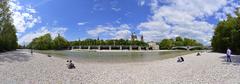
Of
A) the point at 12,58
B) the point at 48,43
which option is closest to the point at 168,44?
the point at 48,43

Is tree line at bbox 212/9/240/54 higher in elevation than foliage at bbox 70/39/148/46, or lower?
lower

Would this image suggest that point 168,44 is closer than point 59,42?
No

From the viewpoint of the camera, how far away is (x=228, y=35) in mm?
64062

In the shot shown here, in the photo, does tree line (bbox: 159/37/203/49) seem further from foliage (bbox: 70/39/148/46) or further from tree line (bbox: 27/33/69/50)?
tree line (bbox: 27/33/69/50)

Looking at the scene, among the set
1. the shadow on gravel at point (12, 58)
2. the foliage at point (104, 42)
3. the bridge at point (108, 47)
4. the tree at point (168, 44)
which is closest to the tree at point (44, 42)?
the bridge at point (108, 47)

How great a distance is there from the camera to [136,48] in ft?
617

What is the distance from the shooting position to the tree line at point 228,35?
2195 inches

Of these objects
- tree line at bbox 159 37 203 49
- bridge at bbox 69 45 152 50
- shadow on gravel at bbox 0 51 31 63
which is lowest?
shadow on gravel at bbox 0 51 31 63

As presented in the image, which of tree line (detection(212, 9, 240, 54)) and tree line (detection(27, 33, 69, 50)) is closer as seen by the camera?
tree line (detection(212, 9, 240, 54))

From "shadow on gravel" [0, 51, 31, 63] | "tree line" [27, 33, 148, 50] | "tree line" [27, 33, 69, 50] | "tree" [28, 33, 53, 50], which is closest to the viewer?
"shadow on gravel" [0, 51, 31, 63]

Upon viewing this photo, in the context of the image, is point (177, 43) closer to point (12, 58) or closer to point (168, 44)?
point (168, 44)

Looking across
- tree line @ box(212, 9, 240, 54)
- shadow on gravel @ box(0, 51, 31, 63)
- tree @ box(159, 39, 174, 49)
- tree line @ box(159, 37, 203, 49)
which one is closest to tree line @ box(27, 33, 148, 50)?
tree @ box(159, 39, 174, 49)

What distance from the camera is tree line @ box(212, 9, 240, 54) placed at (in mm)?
55763

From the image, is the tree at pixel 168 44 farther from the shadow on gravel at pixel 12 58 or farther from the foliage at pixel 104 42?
the shadow on gravel at pixel 12 58
